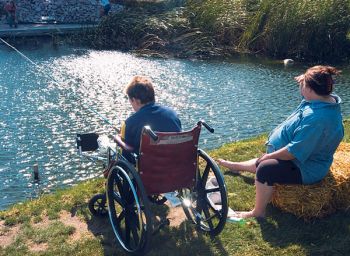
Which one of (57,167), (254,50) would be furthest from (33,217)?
(254,50)

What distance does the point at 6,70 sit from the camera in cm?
1445

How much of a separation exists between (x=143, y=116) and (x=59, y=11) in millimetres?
22387

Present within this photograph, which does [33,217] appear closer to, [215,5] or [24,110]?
[24,110]

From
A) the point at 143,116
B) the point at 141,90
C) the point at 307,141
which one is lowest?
the point at 307,141

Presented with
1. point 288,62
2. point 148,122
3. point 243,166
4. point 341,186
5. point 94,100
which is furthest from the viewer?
point 288,62

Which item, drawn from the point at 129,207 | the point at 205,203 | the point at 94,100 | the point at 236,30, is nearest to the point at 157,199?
the point at 205,203

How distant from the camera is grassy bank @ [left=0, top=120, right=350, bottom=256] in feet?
12.5

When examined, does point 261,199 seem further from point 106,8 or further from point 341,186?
point 106,8

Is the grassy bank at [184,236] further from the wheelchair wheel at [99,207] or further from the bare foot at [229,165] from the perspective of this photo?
the bare foot at [229,165]

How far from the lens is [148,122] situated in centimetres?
385

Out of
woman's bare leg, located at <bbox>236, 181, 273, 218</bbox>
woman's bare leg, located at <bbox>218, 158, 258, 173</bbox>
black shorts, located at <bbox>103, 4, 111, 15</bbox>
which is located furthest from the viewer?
black shorts, located at <bbox>103, 4, 111, 15</bbox>

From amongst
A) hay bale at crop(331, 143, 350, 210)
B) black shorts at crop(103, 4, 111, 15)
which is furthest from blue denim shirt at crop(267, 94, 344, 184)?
black shorts at crop(103, 4, 111, 15)

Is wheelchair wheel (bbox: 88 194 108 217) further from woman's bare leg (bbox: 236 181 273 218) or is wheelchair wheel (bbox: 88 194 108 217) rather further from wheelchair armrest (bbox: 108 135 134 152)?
woman's bare leg (bbox: 236 181 273 218)

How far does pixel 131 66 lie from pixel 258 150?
401 inches
